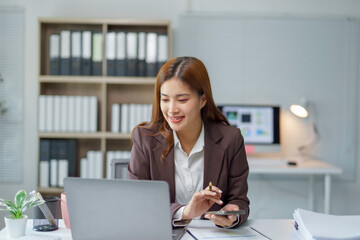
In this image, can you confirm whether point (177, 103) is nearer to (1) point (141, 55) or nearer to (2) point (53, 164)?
(1) point (141, 55)

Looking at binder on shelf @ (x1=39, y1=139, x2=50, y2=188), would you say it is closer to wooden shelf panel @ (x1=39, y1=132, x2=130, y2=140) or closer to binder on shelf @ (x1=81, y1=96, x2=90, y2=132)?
wooden shelf panel @ (x1=39, y1=132, x2=130, y2=140)

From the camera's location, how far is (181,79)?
1.52m

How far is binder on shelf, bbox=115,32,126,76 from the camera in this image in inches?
131

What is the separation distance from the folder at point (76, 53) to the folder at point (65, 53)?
33 mm

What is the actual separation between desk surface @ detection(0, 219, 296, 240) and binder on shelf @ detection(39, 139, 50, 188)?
75.9 inches

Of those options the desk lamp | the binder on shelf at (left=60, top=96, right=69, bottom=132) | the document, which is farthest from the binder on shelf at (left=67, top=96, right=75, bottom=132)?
the document

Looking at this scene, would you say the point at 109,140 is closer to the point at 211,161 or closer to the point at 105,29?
the point at 105,29

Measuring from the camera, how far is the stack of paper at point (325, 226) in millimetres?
1181

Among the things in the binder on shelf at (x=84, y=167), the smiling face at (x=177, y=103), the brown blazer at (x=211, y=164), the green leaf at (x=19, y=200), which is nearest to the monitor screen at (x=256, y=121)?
the binder on shelf at (x=84, y=167)

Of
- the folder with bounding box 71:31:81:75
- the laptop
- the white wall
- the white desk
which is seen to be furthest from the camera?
the white wall

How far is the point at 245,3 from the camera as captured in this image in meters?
3.64

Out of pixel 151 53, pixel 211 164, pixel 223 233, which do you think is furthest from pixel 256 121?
pixel 223 233

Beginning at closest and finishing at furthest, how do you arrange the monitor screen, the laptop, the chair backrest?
the laptop → the chair backrest → the monitor screen

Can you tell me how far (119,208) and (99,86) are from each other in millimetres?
2595
